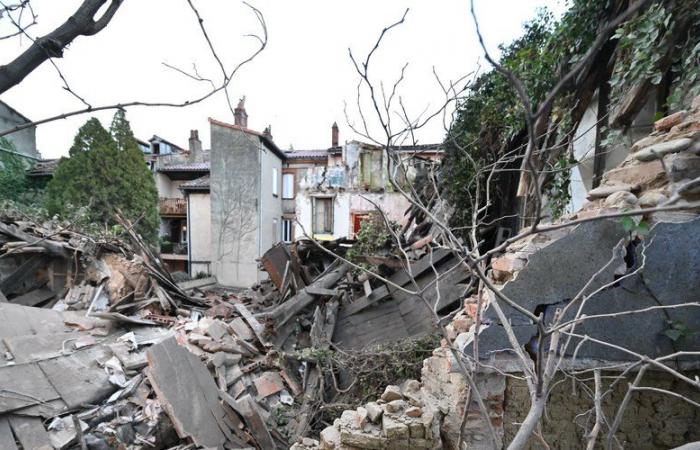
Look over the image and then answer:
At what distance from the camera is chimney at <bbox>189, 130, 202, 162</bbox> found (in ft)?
61.9

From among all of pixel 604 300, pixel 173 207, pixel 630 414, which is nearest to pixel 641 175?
pixel 604 300

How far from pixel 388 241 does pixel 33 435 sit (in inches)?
239

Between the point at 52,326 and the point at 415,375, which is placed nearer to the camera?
the point at 415,375

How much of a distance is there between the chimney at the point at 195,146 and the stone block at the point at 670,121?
20.6 m

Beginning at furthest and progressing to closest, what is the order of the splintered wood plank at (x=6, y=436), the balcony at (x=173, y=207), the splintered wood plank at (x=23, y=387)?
the balcony at (x=173, y=207) → the splintered wood plank at (x=23, y=387) → the splintered wood plank at (x=6, y=436)

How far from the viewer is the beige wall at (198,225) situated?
15961mm

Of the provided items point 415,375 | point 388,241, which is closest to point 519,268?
point 415,375

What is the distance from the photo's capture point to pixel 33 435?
3.88 metres

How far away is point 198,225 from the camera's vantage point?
16078 mm

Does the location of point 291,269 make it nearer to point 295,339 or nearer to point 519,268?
point 295,339

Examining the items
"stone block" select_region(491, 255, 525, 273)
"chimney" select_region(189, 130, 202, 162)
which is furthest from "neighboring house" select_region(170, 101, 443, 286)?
"stone block" select_region(491, 255, 525, 273)

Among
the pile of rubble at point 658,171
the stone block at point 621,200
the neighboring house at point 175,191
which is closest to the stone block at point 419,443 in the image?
the pile of rubble at point 658,171

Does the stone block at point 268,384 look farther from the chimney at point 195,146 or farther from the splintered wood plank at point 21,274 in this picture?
the chimney at point 195,146

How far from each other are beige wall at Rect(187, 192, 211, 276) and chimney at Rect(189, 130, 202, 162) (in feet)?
13.9
